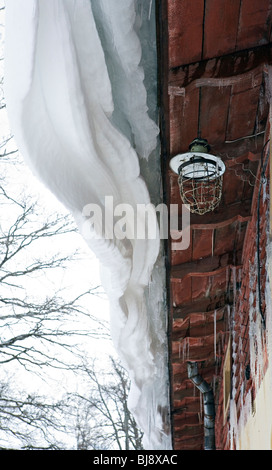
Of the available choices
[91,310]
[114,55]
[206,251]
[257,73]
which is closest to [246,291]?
[206,251]

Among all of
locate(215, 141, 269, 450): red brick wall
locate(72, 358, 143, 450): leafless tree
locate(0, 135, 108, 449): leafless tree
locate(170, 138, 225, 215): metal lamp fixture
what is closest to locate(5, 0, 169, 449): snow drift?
locate(170, 138, 225, 215): metal lamp fixture

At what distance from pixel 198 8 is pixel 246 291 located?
2.16 m

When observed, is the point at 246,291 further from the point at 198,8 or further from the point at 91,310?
the point at 91,310

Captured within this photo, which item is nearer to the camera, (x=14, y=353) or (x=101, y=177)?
(x=101, y=177)

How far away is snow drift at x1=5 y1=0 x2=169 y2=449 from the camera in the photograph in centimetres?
199

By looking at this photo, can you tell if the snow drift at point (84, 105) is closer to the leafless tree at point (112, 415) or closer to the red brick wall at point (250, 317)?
the red brick wall at point (250, 317)

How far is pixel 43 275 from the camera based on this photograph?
979 cm

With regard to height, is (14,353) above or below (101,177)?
above

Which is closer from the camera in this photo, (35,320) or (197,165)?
(197,165)

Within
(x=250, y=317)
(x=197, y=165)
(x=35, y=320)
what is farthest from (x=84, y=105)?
(x=35, y=320)

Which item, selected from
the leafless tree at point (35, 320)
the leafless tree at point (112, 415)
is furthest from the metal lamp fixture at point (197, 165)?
the leafless tree at point (112, 415)

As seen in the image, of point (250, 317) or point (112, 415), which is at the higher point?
point (112, 415)

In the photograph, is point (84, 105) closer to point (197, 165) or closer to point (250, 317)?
point (197, 165)

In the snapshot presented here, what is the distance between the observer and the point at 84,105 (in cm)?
221
